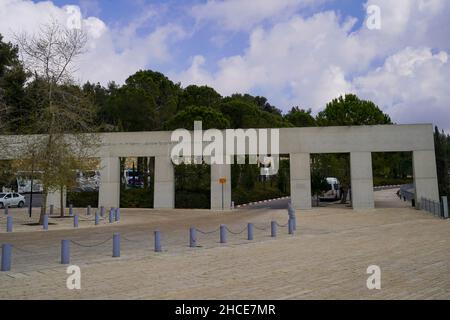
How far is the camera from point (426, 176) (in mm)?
31703

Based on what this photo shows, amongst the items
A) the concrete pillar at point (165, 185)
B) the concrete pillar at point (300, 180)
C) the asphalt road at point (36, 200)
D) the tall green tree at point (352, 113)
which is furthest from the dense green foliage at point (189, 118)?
the concrete pillar at point (300, 180)

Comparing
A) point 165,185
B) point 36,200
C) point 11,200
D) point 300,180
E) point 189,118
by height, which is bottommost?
point 36,200

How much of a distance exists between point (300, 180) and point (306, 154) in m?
2.29

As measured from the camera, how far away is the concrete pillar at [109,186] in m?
35.4

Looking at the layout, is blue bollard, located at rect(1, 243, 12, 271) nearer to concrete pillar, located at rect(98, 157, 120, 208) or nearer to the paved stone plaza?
the paved stone plaza

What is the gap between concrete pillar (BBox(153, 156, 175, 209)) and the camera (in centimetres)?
3497

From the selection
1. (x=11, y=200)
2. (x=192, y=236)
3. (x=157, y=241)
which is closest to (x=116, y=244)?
(x=157, y=241)

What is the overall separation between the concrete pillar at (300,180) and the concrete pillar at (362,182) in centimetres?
366

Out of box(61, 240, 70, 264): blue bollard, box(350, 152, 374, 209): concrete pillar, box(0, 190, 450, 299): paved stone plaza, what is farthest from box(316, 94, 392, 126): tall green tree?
box(61, 240, 70, 264): blue bollard

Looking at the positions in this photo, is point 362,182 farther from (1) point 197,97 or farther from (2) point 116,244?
(1) point 197,97

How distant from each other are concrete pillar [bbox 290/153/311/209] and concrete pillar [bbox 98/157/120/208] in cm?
1570
